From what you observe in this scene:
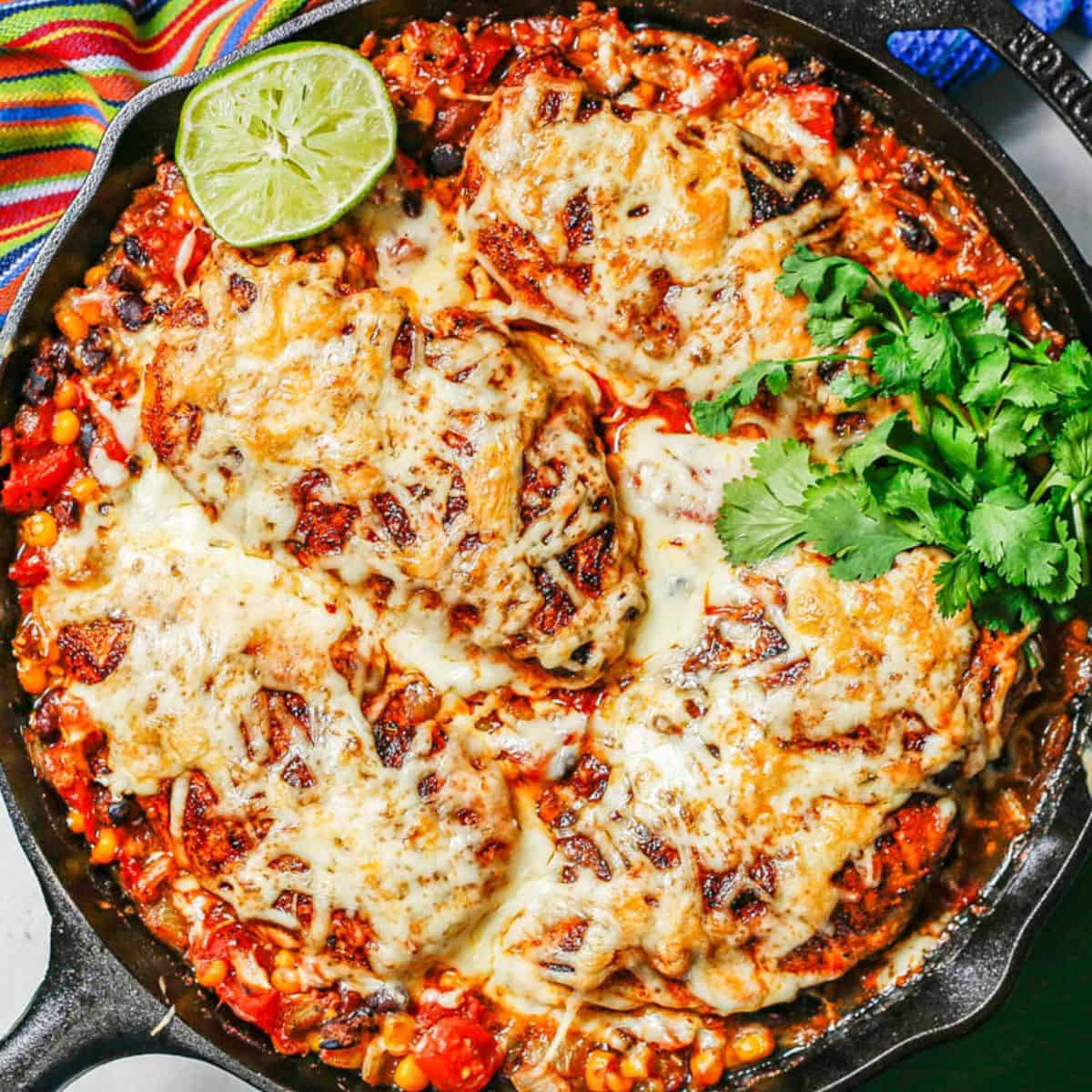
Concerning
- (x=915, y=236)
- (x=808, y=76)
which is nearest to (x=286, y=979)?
(x=915, y=236)

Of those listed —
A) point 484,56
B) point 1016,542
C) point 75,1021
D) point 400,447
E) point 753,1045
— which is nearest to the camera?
point 1016,542

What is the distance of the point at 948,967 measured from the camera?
13.5 feet

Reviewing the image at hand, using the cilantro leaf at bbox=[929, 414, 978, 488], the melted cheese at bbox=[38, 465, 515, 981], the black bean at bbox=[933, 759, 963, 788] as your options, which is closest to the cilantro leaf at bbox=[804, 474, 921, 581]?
the cilantro leaf at bbox=[929, 414, 978, 488]

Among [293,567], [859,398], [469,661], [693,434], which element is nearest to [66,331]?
[293,567]

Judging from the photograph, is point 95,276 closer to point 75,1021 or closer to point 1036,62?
point 75,1021

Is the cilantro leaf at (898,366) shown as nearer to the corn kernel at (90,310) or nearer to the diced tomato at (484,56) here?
the diced tomato at (484,56)

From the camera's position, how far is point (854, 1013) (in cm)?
418

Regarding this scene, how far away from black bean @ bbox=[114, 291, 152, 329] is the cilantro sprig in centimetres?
180

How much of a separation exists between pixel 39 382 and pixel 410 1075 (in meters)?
2.54

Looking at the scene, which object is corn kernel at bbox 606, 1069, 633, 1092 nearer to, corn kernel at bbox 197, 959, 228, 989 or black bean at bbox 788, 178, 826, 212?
corn kernel at bbox 197, 959, 228, 989

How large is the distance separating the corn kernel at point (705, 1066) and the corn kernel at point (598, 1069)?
0.91ft

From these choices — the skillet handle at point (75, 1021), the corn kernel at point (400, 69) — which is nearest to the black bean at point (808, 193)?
the corn kernel at point (400, 69)

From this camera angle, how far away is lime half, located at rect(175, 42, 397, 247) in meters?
3.69

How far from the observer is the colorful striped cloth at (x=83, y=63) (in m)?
4.30
